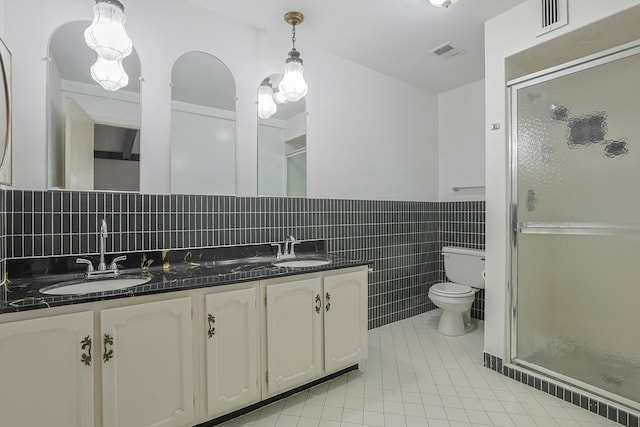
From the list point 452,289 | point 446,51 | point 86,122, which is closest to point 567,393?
point 452,289

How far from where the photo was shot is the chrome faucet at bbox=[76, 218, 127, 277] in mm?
1591

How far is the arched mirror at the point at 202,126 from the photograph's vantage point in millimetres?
1977

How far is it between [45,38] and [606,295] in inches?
137

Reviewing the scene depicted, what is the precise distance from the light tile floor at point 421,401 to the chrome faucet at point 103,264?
3.38 feet

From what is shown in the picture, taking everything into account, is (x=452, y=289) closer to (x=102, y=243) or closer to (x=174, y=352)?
(x=174, y=352)

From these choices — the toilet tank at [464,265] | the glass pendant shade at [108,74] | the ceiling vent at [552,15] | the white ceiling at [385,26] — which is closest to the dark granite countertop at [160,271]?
the glass pendant shade at [108,74]

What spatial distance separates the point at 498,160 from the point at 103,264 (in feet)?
8.45

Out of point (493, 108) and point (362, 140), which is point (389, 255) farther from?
point (493, 108)

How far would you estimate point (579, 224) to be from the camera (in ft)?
6.15

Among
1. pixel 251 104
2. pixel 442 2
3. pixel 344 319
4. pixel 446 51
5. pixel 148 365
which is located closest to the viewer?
pixel 148 365

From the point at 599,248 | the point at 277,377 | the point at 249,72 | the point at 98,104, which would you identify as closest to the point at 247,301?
the point at 277,377

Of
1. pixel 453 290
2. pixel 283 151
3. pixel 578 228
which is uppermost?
pixel 283 151

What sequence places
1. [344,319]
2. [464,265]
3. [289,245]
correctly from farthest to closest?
[464,265], [289,245], [344,319]

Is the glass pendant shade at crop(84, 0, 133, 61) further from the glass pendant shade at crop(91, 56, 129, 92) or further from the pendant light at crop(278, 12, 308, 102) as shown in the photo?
the pendant light at crop(278, 12, 308, 102)
